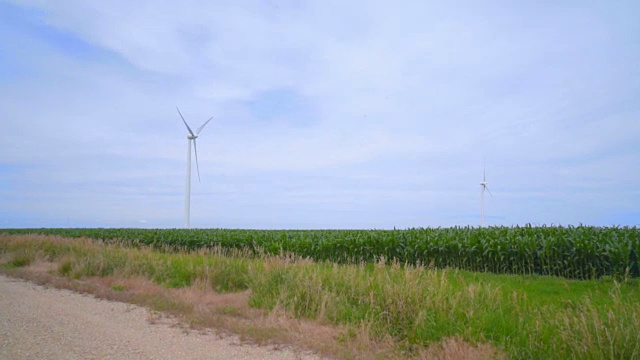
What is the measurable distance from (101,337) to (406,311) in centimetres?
469

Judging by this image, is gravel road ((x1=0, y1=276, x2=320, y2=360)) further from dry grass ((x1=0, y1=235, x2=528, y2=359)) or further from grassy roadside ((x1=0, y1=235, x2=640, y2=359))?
grassy roadside ((x1=0, y1=235, x2=640, y2=359))

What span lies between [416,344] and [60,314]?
6546 mm

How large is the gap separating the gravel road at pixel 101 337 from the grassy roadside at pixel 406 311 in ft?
1.78

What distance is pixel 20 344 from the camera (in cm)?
636

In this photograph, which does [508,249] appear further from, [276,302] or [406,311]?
[276,302]

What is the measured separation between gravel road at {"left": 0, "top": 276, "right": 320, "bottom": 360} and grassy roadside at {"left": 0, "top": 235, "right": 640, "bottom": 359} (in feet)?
1.78

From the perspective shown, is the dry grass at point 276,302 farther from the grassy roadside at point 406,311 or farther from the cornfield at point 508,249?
the cornfield at point 508,249

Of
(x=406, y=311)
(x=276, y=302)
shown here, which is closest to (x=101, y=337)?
(x=276, y=302)

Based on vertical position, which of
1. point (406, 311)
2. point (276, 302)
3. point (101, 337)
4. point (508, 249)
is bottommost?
point (101, 337)

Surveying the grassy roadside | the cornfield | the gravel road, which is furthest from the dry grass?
the cornfield

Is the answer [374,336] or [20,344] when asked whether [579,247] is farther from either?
[20,344]

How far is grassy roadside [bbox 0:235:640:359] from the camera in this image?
5555 mm

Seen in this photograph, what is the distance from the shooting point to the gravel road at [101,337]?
5980mm

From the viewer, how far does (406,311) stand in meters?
7.02
